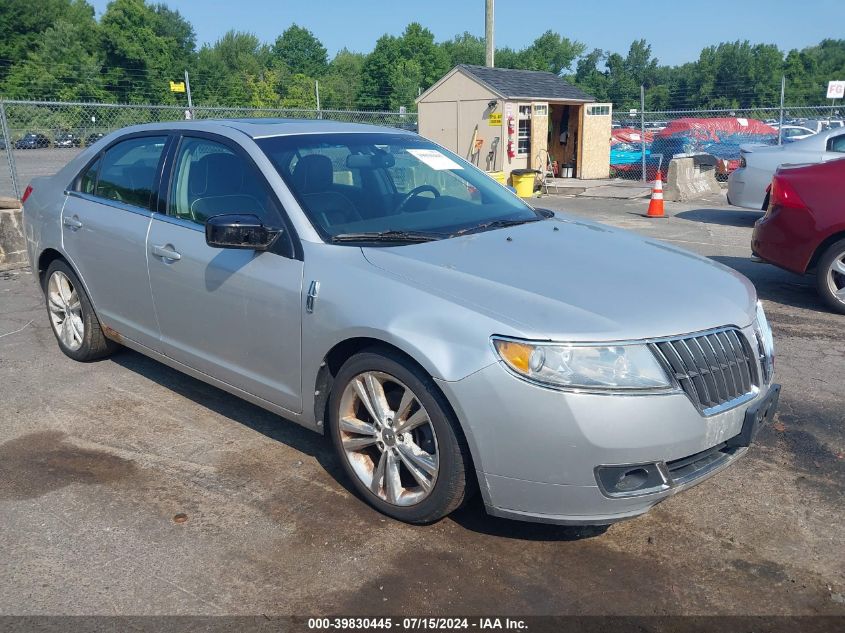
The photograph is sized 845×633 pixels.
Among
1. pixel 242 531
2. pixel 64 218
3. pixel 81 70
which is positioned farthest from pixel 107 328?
pixel 81 70

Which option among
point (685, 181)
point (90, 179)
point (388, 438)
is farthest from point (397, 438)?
point (685, 181)

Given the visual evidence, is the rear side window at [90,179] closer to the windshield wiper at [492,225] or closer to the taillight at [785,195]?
the windshield wiper at [492,225]

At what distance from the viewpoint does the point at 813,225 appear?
21.0 feet

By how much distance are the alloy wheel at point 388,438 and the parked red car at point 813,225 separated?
489 centimetres

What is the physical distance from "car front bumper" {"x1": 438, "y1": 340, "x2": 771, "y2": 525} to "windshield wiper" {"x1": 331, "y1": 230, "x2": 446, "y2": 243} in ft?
3.12

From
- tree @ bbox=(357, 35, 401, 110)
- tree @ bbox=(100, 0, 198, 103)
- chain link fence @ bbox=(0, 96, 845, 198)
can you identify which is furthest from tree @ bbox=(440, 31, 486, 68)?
chain link fence @ bbox=(0, 96, 845, 198)

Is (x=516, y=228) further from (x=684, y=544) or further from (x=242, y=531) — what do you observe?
(x=242, y=531)

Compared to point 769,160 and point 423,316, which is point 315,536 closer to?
point 423,316

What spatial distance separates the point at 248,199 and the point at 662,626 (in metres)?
2.75

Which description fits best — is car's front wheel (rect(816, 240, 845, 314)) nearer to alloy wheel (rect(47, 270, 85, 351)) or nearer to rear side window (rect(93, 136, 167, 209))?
rear side window (rect(93, 136, 167, 209))

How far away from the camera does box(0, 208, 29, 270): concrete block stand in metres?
8.73

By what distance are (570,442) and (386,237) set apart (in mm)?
1390

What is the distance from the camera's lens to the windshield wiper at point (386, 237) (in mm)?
3473

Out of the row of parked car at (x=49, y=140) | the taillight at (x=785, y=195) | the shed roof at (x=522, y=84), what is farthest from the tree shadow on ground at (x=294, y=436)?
the shed roof at (x=522, y=84)
